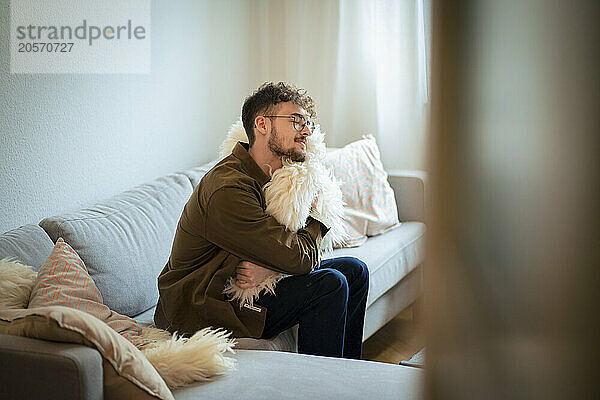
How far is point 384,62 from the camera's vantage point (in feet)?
12.6

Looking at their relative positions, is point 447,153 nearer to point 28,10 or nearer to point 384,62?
point 28,10

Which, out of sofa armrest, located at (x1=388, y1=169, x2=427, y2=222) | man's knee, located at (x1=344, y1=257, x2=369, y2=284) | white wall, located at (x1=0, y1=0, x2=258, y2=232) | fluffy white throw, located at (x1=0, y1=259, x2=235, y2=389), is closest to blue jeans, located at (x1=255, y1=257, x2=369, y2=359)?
man's knee, located at (x1=344, y1=257, x2=369, y2=284)

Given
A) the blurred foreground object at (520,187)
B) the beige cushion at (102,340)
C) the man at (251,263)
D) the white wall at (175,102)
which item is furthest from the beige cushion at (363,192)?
the blurred foreground object at (520,187)

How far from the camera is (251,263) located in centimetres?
222

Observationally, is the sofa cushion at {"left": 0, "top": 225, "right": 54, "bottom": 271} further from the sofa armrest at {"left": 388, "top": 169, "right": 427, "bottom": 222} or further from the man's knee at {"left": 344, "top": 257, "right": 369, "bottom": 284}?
the sofa armrest at {"left": 388, "top": 169, "right": 427, "bottom": 222}

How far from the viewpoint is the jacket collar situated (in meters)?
2.33

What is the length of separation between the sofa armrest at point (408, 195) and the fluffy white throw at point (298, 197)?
1.09 meters

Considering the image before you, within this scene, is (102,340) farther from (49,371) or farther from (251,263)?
(251,263)

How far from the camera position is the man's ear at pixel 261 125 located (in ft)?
7.80

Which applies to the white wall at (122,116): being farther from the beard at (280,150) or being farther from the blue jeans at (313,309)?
the blue jeans at (313,309)

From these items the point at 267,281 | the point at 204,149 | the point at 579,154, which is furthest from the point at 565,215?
the point at 204,149

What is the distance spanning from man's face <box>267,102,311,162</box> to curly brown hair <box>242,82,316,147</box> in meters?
0.03

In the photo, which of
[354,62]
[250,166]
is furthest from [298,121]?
[354,62]

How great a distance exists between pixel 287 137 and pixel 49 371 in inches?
48.4
